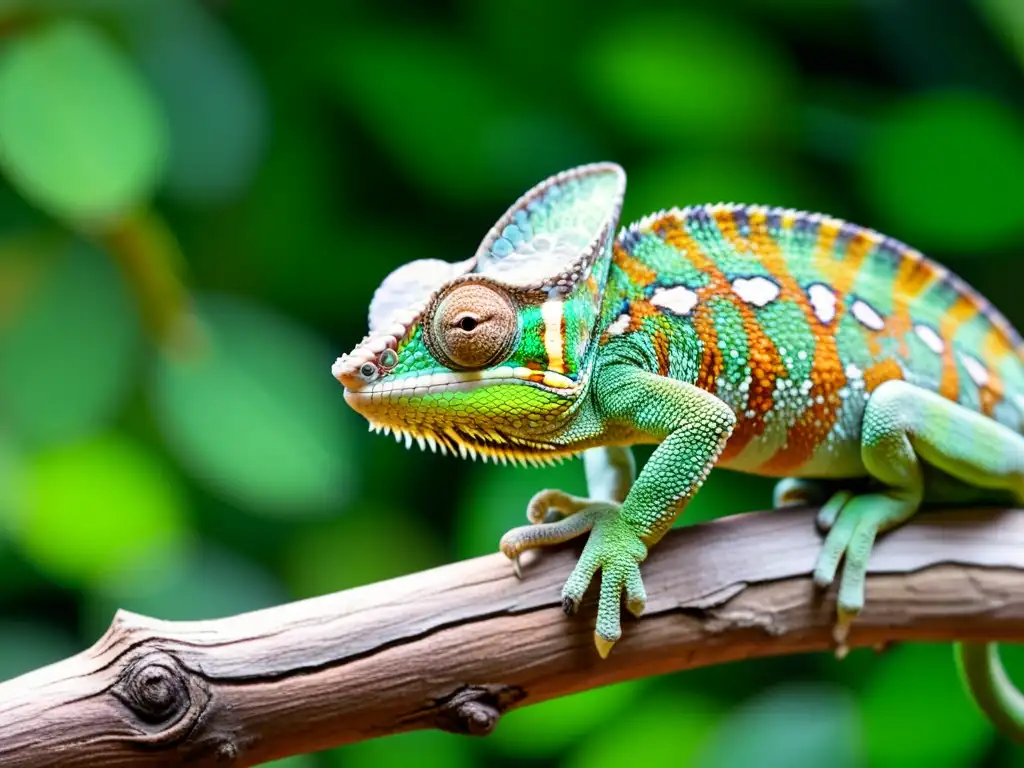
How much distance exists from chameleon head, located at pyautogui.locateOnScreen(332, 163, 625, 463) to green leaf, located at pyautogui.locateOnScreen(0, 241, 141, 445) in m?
1.21

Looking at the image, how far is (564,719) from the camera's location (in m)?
2.68

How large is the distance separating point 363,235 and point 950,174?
1.66m

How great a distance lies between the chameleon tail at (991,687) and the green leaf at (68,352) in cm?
199

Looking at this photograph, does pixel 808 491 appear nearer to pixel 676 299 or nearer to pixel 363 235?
pixel 676 299

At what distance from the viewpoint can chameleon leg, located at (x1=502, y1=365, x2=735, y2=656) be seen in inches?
62.1

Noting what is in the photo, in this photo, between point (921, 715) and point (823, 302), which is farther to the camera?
point (921, 715)

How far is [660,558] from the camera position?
170 centimetres

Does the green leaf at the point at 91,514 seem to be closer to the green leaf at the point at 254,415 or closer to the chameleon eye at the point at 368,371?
the green leaf at the point at 254,415

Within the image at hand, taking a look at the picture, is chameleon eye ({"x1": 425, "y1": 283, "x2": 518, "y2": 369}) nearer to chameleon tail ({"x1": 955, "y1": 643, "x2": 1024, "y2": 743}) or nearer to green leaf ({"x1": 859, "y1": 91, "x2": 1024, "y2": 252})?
chameleon tail ({"x1": 955, "y1": 643, "x2": 1024, "y2": 743})

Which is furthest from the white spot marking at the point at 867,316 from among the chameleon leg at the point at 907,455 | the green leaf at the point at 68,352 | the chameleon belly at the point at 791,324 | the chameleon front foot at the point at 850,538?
the green leaf at the point at 68,352

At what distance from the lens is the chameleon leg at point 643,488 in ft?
5.17

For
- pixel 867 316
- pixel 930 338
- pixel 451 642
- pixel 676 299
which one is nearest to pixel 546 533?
pixel 451 642

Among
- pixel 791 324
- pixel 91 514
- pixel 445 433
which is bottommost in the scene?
pixel 445 433

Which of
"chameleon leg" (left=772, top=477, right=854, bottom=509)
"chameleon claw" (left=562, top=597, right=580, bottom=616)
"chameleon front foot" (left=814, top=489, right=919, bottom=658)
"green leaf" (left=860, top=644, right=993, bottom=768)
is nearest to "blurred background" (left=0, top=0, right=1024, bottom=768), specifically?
"green leaf" (left=860, top=644, right=993, bottom=768)
